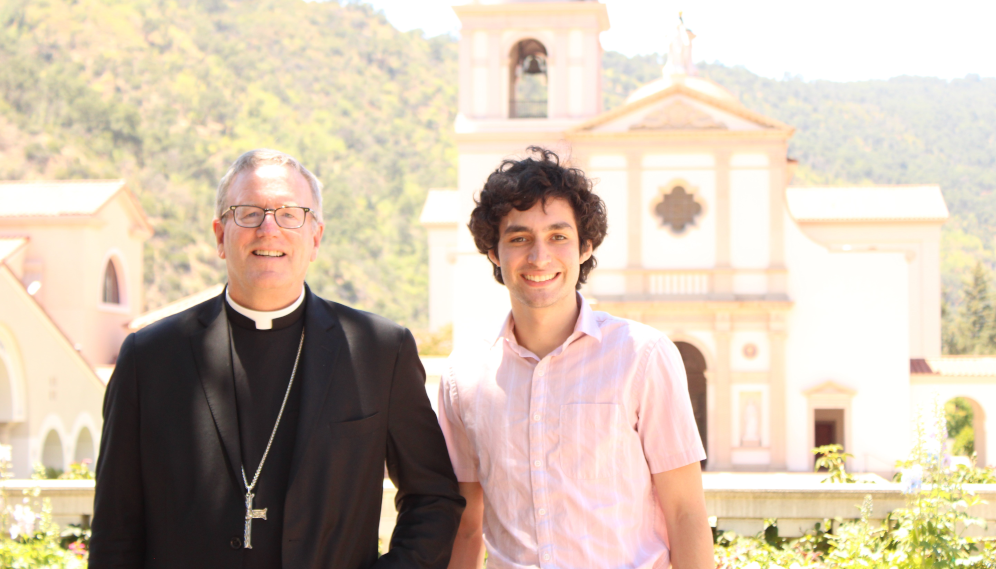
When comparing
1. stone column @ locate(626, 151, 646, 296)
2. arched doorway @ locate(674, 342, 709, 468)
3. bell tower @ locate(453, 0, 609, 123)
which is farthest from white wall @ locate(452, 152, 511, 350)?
arched doorway @ locate(674, 342, 709, 468)

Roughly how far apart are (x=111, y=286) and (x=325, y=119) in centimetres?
5632

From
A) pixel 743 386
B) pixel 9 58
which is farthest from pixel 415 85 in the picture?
pixel 743 386

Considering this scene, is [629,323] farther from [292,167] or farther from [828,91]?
[828,91]

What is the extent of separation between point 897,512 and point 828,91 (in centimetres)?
9145

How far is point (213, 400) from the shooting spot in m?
2.66

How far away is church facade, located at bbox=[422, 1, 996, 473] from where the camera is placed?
859 inches

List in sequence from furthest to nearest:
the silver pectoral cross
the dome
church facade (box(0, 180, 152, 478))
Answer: the dome
church facade (box(0, 180, 152, 478))
the silver pectoral cross

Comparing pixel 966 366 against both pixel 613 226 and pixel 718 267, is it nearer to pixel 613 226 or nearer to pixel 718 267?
pixel 718 267

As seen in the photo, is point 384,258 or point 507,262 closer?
point 507,262

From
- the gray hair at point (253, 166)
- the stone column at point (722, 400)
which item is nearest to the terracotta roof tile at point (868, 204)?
the stone column at point (722, 400)

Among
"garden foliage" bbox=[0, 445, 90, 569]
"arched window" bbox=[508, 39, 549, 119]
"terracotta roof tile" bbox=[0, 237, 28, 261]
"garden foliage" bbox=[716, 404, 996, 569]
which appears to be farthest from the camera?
"arched window" bbox=[508, 39, 549, 119]

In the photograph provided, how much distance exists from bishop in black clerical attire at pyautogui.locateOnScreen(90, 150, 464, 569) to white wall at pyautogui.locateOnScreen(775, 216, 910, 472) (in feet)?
66.4

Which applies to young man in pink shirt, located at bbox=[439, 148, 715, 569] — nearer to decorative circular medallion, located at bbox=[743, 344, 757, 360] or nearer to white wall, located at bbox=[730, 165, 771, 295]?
decorative circular medallion, located at bbox=[743, 344, 757, 360]

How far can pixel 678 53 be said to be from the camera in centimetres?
2625
